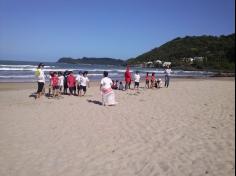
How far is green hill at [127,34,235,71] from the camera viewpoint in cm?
8581

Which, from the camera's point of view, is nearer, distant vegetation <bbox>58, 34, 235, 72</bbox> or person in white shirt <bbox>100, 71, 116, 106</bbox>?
person in white shirt <bbox>100, 71, 116, 106</bbox>

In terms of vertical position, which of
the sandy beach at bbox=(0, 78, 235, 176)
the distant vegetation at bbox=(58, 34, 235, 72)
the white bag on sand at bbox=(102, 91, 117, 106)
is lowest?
the sandy beach at bbox=(0, 78, 235, 176)

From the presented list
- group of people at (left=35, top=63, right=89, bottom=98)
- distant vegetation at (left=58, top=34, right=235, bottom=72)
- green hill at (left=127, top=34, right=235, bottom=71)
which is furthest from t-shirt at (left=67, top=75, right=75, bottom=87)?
green hill at (left=127, top=34, right=235, bottom=71)

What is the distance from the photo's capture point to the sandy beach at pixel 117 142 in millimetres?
5344

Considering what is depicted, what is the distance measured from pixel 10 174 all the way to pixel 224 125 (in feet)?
19.3

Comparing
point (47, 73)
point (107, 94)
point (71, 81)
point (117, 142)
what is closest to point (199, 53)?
point (47, 73)

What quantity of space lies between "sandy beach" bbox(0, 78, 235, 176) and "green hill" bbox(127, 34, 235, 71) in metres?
71.4

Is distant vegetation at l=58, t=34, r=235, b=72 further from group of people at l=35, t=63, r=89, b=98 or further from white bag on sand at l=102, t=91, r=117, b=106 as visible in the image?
white bag on sand at l=102, t=91, r=117, b=106

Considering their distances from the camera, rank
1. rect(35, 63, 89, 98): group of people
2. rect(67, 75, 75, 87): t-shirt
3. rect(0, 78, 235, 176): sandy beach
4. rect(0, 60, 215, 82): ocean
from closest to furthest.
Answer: rect(0, 78, 235, 176): sandy beach → rect(35, 63, 89, 98): group of people → rect(67, 75, 75, 87): t-shirt → rect(0, 60, 215, 82): ocean

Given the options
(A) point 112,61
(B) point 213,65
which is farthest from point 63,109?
(A) point 112,61

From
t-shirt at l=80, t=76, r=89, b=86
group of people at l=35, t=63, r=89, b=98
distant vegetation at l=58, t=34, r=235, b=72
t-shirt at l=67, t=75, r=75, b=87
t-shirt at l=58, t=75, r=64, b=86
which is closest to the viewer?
group of people at l=35, t=63, r=89, b=98

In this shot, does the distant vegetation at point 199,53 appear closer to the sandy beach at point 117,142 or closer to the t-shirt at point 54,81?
the t-shirt at point 54,81

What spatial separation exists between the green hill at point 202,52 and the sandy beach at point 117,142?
7141cm

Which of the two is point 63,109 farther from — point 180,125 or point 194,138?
point 194,138
